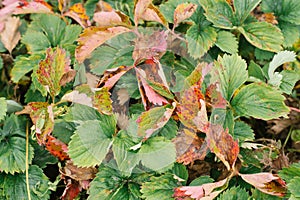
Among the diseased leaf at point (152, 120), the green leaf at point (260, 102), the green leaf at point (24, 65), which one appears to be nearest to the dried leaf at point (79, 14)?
the green leaf at point (24, 65)

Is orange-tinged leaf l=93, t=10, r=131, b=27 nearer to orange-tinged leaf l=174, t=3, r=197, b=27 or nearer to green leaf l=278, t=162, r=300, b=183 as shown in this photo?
orange-tinged leaf l=174, t=3, r=197, b=27

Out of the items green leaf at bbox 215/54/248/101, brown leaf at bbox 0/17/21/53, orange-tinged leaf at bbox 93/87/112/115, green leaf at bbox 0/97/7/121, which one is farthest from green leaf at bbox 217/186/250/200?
brown leaf at bbox 0/17/21/53

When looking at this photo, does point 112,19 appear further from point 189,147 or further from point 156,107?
point 189,147

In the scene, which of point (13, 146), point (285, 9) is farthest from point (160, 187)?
point (285, 9)

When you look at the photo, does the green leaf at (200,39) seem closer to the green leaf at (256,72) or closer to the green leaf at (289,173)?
the green leaf at (256,72)

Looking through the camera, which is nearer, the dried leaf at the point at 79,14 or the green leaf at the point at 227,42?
the green leaf at the point at 227,42

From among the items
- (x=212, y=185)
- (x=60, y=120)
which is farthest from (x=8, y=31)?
(x=212, y=185)

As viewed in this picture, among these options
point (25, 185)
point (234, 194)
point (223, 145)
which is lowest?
point (25, 185)
